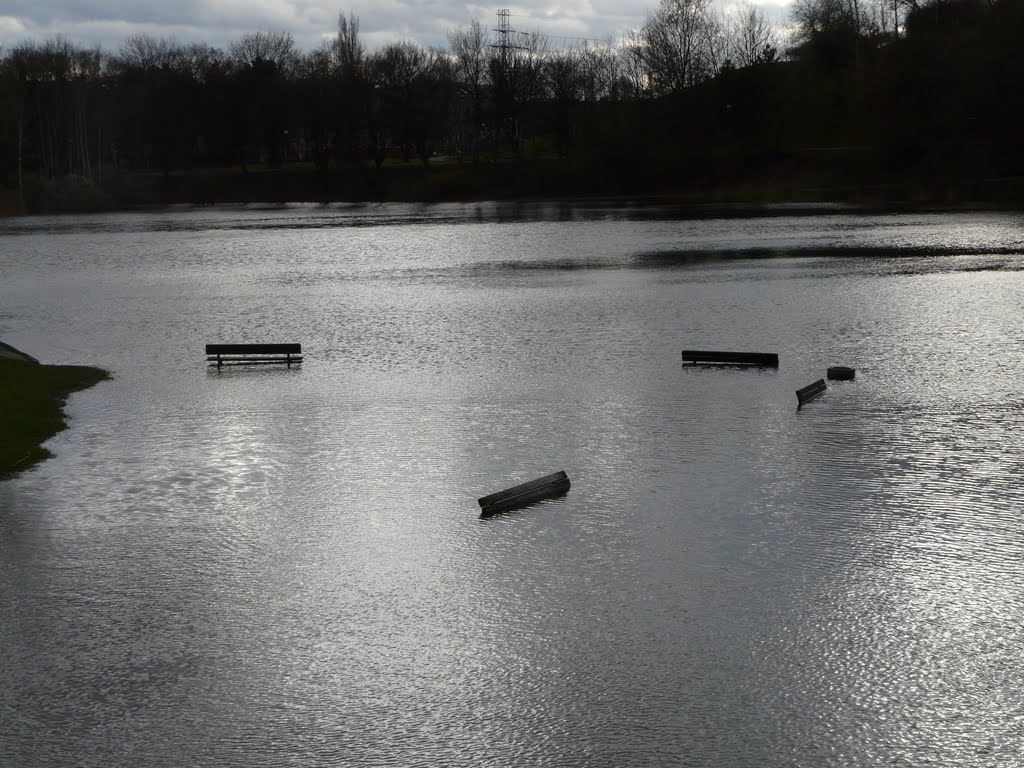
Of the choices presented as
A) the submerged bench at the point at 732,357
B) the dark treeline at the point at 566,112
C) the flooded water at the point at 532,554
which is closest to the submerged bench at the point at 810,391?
the flooded water at the point at 532,554

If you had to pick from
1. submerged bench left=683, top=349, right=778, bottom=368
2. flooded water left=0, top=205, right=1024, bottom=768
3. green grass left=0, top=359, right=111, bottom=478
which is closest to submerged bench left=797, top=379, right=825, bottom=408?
flooded water left=0, top=205, right=1024, bottom=768

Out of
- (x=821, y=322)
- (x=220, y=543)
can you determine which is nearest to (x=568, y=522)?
(x=220, y=543)

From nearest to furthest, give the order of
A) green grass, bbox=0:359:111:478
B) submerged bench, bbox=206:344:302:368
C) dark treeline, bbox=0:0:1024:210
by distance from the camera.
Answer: green grass, bbox=0:359:111:478 < submerged bench, bbox=206:344:302:368 < dark treeline, bbox=0:0:1024:210

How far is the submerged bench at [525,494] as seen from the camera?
14758 mm

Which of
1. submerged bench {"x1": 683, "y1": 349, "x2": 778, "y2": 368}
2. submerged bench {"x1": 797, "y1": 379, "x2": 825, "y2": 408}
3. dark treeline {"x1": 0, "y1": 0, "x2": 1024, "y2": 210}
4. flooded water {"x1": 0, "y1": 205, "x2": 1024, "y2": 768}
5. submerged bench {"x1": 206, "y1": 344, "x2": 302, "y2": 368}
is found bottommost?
flooded water {"x1": 0, "y1": 205, "x2": 1024, "y2": 768}

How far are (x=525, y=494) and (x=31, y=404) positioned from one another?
436 inches

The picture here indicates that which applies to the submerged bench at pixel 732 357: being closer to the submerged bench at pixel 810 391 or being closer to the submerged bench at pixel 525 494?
the submerged bench at pixel 810 391

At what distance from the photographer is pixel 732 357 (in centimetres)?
2444

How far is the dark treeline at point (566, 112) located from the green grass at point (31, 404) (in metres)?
74.1

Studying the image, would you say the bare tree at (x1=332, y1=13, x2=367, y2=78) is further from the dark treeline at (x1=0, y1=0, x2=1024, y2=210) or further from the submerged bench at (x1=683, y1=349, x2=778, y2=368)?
the submerged bench at (x1=683, y1=349, x2=778, y2=368)

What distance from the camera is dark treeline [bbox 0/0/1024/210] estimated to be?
93.1 metres

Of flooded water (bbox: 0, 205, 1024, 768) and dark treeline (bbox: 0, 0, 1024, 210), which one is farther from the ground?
dark treeline (bbox: 0, 0, 1024, 210)

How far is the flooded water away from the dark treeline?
222ft

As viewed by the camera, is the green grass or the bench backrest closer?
the green grass
